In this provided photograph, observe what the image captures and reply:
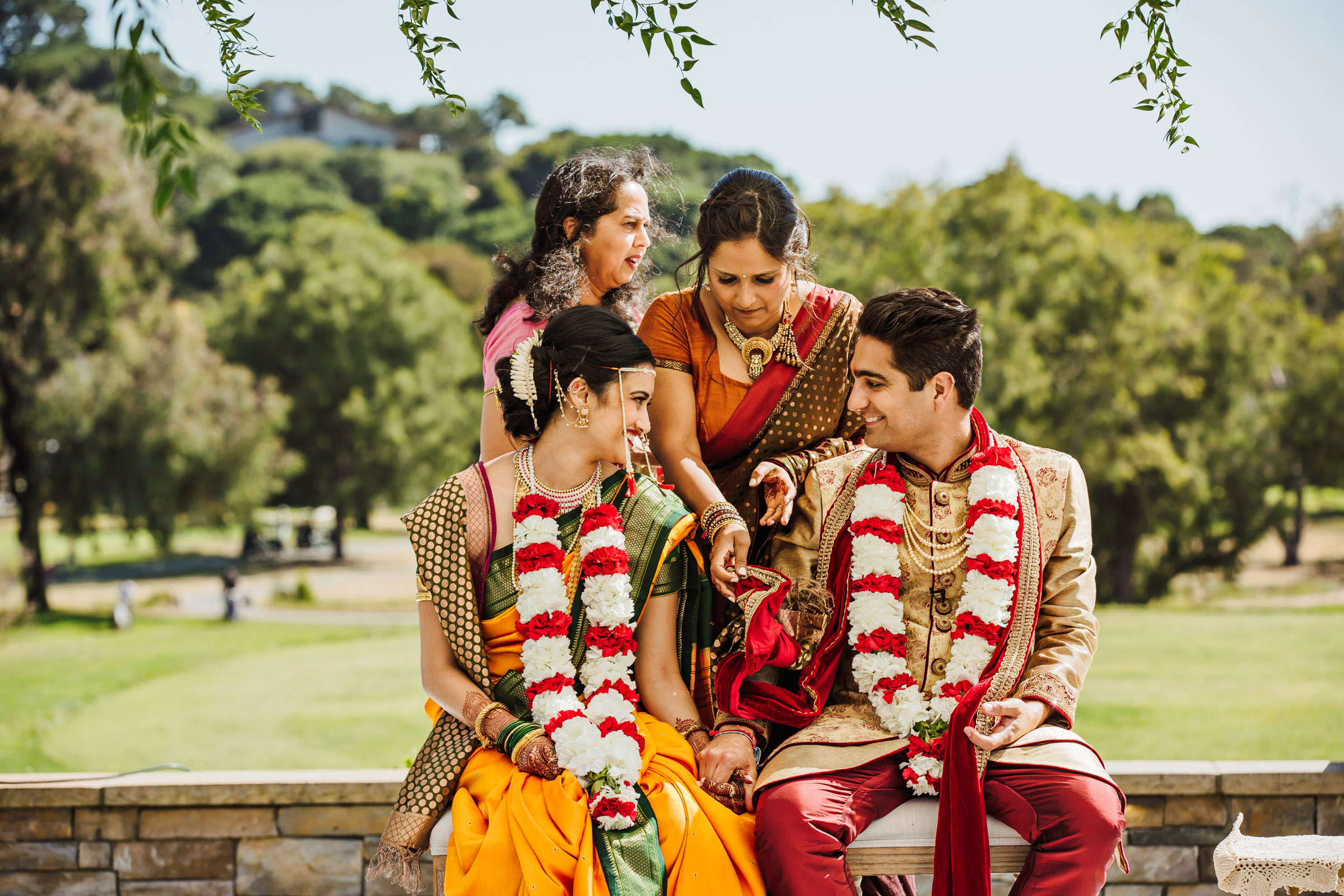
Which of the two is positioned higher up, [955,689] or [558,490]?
[558,490]

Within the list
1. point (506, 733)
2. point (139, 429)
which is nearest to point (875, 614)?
point (506, 733)

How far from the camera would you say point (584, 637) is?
3.05 meters

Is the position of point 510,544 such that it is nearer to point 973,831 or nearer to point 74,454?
point 973,831

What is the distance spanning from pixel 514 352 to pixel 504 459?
31cm

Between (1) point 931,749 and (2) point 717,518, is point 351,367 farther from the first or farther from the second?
(1) point 931,749

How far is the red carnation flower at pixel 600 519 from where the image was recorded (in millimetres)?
3041

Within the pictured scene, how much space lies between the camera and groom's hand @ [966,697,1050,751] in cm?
283

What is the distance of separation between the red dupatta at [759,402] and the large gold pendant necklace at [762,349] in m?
0.02

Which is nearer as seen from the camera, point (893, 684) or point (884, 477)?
point (893, 684)

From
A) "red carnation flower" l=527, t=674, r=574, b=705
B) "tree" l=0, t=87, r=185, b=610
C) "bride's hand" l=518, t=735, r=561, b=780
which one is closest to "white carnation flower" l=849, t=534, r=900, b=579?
"red carnation flower" l=527, t=674, r=574, b=705

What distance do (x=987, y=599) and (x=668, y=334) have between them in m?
1.30

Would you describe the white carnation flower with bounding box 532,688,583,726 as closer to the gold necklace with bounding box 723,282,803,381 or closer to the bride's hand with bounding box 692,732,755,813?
the bride's hand with bounding box 692,732,755,813

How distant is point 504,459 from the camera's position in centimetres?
318

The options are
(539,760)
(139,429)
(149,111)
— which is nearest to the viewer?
(149,111)
